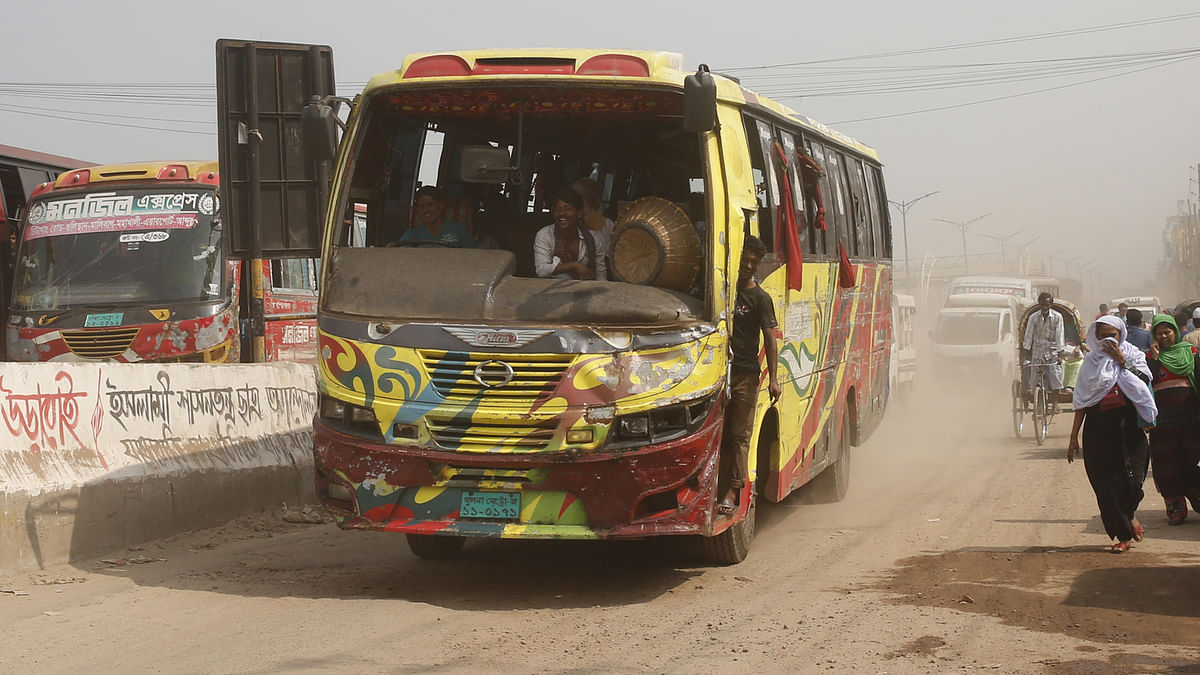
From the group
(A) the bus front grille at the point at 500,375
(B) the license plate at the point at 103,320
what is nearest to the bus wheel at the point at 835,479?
(A) the bus front grille at the point at 500,375

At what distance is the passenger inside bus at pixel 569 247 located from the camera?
920 cm

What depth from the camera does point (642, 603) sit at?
28.2 ft

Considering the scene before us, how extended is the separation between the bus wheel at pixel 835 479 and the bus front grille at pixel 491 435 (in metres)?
5.99

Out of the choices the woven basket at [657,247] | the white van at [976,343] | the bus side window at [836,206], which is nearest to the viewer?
the woven basket at [657,247]

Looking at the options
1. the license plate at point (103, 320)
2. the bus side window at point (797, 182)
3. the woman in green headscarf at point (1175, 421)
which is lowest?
the woman in green headscarf at point (1175, 421)

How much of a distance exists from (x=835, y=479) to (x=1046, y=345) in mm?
7832

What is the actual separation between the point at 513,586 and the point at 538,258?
82.4 inches

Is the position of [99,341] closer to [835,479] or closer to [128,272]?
[128,272]

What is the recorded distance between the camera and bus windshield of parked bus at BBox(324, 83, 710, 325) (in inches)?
334

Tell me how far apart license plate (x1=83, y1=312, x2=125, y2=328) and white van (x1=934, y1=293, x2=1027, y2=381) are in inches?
920

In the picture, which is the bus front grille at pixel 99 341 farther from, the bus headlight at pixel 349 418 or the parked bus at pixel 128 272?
the bus headlight at pixel 349 418

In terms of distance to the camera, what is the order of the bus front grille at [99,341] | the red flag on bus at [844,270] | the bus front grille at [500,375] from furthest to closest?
the bus front grille at [99,341] < the red flag on bus at [844,270] < the bus front grille at [500,375]

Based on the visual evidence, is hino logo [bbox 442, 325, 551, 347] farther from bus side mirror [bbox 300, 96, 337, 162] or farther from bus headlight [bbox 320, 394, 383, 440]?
bus side mirror [bbox 300, 96, 337, 162]

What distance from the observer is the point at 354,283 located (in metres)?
8.69
